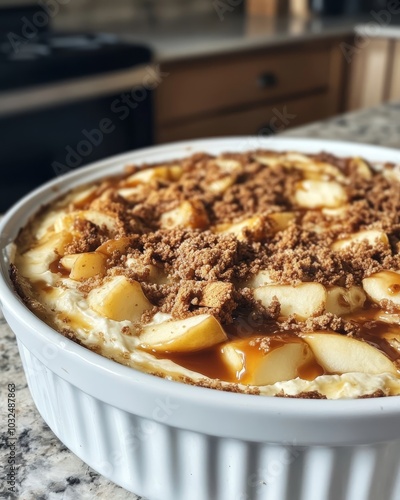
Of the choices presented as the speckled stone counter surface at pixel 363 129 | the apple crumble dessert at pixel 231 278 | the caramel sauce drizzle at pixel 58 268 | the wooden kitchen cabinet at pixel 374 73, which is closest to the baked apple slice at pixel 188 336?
the apple crumble dessert at pixel 231 278

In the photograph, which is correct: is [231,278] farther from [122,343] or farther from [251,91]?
[251,91]

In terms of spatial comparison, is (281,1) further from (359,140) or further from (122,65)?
(359,140)

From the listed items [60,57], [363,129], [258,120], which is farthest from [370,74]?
[60,57]

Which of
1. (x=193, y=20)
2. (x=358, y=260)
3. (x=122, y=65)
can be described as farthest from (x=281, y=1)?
(x=358, y=260)

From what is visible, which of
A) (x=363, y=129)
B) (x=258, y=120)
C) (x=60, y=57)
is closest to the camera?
(x=363, y=129)

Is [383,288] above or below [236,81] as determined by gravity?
above

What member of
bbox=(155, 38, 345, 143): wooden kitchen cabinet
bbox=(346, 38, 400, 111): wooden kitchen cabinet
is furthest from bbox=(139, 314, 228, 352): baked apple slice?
bbox=(346, 38, 400, 111): wooden kitchen cabinet
